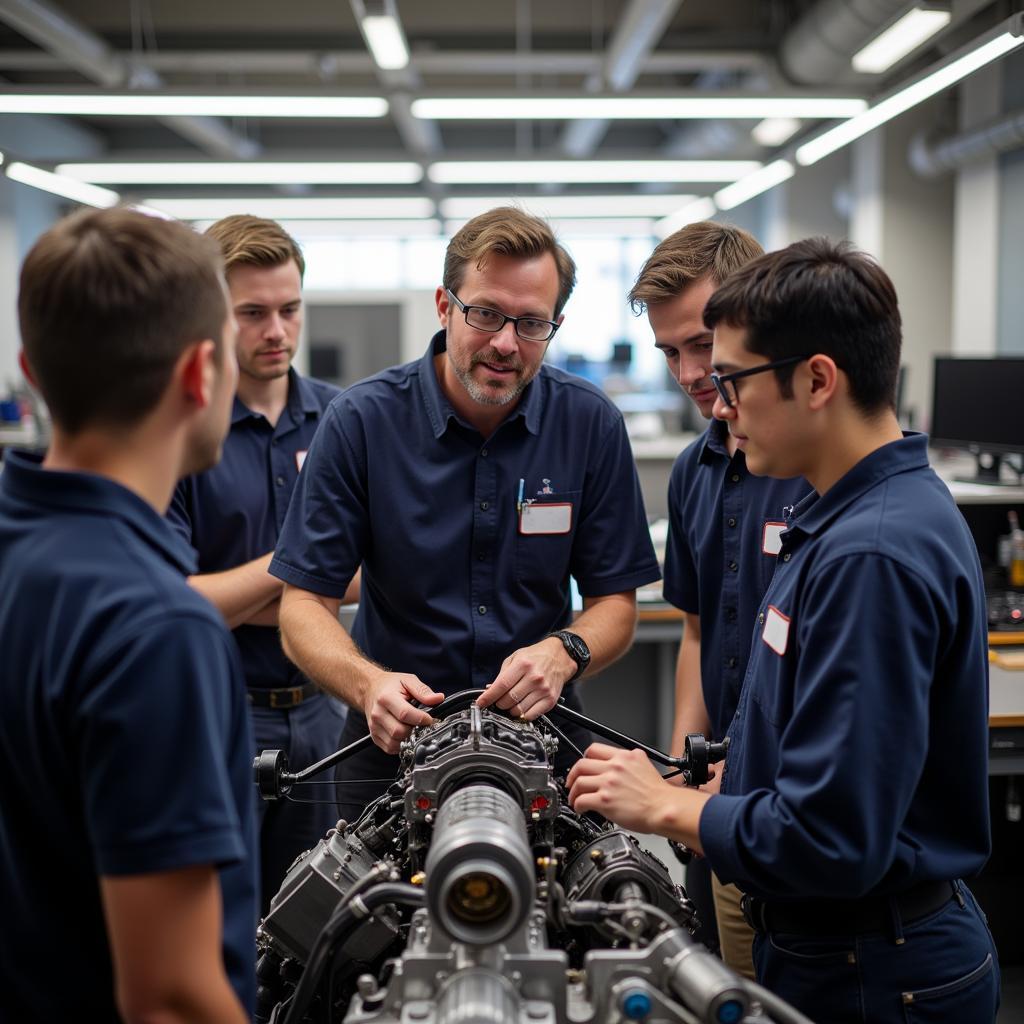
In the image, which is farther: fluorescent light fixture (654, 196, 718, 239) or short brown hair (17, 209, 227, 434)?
fluorescent light fixture (654, 196, 718, 239)

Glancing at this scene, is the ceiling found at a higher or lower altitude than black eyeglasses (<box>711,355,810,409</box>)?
higher

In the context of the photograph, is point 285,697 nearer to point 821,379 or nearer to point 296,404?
point 296,404

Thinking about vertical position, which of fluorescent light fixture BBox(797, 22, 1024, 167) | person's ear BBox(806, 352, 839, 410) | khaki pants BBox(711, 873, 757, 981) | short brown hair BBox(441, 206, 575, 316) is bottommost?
khaki pants BBox(711, 873, 757, 981)

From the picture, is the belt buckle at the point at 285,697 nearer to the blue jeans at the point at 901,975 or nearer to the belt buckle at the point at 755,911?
the belt buckle at the point at 755,911

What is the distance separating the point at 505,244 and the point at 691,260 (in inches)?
12.8

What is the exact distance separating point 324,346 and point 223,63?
2277 mm

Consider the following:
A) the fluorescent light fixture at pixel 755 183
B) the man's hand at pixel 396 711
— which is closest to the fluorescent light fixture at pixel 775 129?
the fluorescent light fixture at pixel 755 183

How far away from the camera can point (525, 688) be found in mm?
1509

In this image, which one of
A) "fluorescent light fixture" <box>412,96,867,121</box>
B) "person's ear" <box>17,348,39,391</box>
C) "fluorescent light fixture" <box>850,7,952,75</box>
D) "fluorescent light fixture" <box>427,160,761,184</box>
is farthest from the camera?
"fluorescent light fixture" <box>427,160,761,184</box>

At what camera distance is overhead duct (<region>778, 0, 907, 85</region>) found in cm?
551

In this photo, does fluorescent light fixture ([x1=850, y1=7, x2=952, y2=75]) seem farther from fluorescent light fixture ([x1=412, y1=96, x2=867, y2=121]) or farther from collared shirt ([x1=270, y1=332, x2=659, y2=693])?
collared shirt ([x1=270, y1=332, x2=659, y2=693])

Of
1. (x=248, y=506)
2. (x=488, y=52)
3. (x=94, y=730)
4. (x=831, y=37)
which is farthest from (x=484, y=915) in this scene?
(x=488, y=52)

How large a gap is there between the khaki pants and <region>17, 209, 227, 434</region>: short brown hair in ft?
4.23

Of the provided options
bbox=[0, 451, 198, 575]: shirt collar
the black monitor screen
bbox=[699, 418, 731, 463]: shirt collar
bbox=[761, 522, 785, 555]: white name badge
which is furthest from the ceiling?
bbox=[0, 451, 198, 575]: shirt collar
